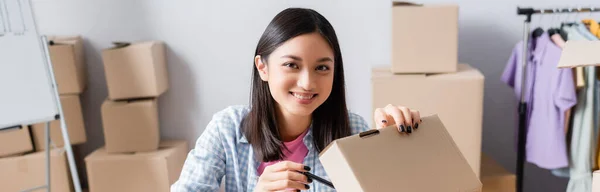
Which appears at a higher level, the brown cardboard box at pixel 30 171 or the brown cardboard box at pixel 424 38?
the brown cardboard box at pixel 424 38

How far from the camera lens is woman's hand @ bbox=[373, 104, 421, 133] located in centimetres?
84

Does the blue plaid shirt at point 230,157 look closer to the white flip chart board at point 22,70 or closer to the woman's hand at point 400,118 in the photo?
the woman's hand at point 400,118

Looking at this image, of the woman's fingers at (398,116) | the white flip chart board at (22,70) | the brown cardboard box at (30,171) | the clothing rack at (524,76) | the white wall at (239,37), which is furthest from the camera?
the white wall at (239,37)

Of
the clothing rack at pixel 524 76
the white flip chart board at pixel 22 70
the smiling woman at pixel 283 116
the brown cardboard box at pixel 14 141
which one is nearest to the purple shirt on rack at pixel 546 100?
the clothing rack at pixel 524 76

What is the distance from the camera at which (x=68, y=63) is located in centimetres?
212

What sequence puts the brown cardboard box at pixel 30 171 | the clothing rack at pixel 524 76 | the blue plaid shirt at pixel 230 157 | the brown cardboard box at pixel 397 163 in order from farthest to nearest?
1. the brown cardboard box at pixel 30 171
2. the clothing rack at pixel 524 76
3. the blue plaid shirt at pixel 230 157
4. the brown cardboard box at pixel 397 163

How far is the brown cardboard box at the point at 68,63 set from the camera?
2.08 m

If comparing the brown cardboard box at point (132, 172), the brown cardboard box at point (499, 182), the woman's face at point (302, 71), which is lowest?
the brown cardboard box at point (499, 182)

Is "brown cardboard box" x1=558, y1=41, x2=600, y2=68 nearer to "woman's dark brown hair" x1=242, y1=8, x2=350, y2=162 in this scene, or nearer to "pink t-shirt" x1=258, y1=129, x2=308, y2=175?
"woman's dark brown hair" x1=242, y1=8, x2=350, y2=162

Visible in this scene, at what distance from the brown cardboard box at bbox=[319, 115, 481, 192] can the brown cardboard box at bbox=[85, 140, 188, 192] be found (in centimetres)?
147

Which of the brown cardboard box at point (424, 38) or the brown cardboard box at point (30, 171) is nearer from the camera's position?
the brown cardboard box at point (424, 38)

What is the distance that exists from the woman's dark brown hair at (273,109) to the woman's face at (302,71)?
0.11 feet

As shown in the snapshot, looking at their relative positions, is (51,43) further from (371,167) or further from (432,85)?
(371,167)

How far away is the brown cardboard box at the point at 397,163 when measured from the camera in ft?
2.39
